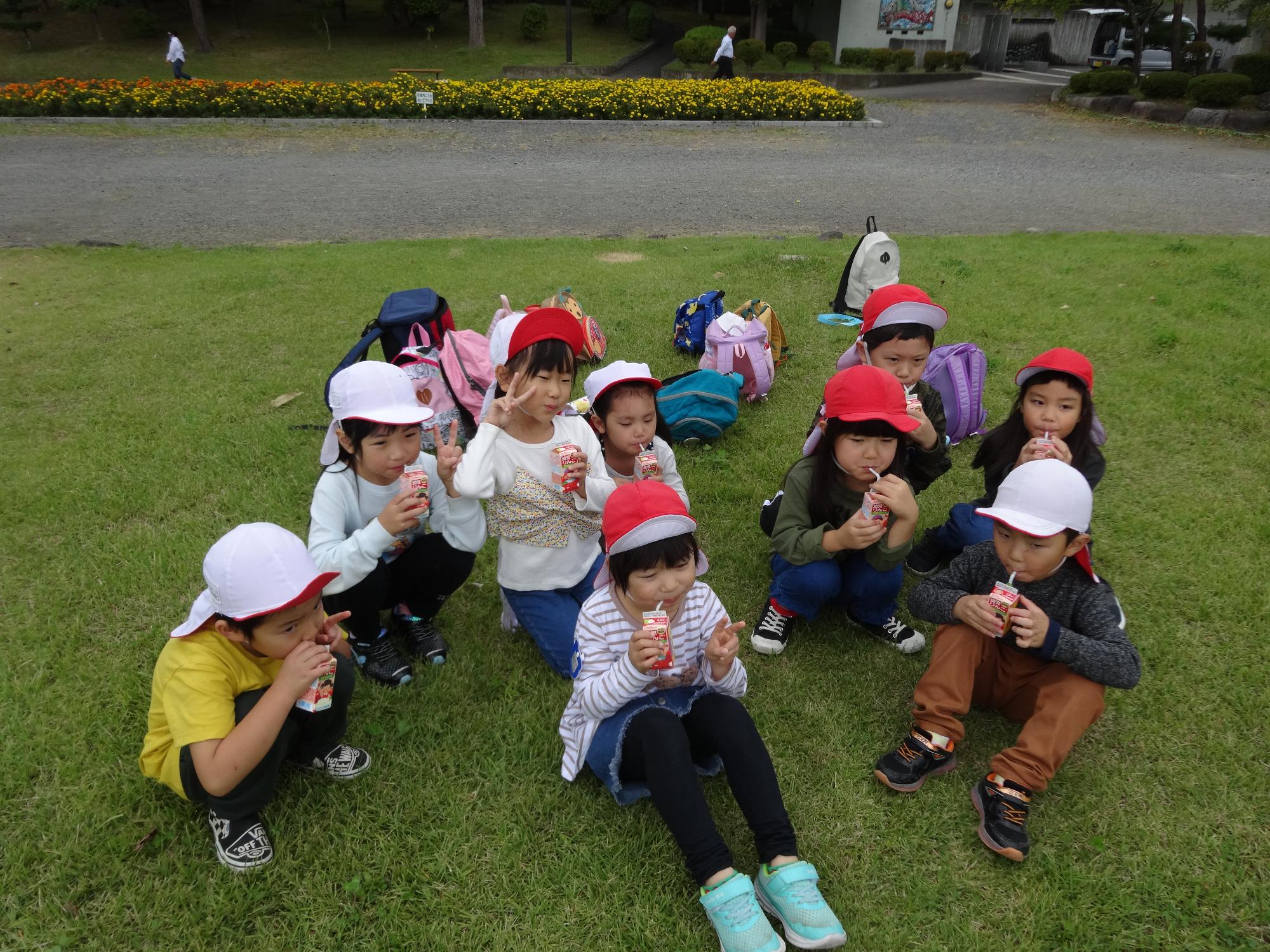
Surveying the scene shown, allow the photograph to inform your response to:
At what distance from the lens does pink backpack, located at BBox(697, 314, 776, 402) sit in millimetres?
5504

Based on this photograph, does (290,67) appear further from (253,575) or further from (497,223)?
(253,575)

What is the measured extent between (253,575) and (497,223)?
895cm

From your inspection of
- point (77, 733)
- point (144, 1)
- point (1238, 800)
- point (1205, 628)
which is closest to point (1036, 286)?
point (1205, 628)

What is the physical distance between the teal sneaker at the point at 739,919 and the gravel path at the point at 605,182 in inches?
344

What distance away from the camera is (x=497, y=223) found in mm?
10344

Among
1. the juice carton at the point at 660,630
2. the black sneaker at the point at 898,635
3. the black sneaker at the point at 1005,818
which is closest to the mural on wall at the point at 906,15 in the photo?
the black sneaker at the point at 898,635

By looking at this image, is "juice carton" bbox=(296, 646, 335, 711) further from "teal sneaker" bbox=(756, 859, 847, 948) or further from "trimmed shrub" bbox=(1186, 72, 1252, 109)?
"trimmed shrub" bbox=(1186, 72, 1252, 109)

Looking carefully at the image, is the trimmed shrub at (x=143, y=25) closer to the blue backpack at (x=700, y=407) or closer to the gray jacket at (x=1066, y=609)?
the blue backpack at (x=700, y=407)

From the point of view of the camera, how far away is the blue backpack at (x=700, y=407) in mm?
5004

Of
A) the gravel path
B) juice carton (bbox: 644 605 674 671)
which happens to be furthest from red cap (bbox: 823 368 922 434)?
the gravel path

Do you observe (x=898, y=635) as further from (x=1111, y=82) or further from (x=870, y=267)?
(x=1111, y=82)

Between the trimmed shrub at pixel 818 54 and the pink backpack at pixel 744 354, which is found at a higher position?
the trimmed shrub at pixel 818 54

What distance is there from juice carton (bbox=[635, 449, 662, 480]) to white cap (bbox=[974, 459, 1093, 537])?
4.19 feet

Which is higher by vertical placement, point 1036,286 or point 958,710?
point 1036,286
